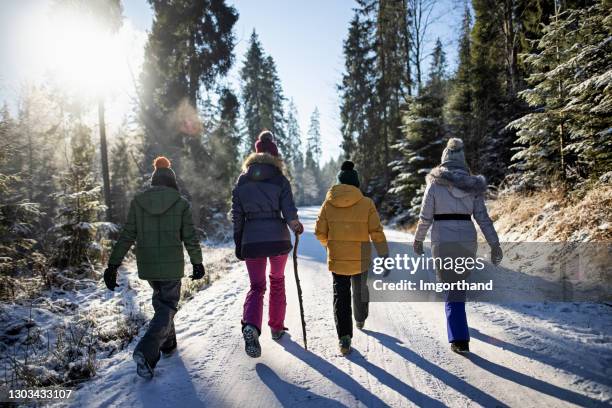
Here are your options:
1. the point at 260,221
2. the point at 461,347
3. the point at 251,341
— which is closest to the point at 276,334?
the point at 251,341

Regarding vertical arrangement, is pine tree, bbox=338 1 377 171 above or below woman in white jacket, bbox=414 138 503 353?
above

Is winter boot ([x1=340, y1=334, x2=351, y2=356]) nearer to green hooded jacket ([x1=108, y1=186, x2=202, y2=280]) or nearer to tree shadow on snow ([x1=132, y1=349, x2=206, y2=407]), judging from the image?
tree shadow on snow ([x1=132, y1=349, x2=206, y2=407])

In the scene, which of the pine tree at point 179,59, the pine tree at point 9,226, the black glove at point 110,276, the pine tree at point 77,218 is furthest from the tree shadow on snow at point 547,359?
the pine tree at point 179,59

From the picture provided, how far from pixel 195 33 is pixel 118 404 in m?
17.9

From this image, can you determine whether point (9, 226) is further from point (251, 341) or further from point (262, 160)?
point (251, 341)

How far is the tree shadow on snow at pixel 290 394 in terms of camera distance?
295 cm

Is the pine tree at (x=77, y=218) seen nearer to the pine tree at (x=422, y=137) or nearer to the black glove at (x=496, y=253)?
the black glove at (x=496, y=253)

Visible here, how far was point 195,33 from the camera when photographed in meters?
17.2

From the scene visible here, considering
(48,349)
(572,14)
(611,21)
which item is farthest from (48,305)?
(572,14)

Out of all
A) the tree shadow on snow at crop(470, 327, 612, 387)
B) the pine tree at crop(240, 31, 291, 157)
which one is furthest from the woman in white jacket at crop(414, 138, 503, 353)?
the pine tree at crop(240, 31, 291, 157)

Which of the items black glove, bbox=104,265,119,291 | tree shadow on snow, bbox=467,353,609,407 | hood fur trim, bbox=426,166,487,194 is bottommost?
tree shadow on snow, bbox=467,353,609,407

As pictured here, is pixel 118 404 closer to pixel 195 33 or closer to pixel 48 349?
pixel 48 349

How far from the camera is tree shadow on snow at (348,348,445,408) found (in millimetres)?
2918

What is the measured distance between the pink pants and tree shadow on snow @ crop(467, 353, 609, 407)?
7.33 feet
